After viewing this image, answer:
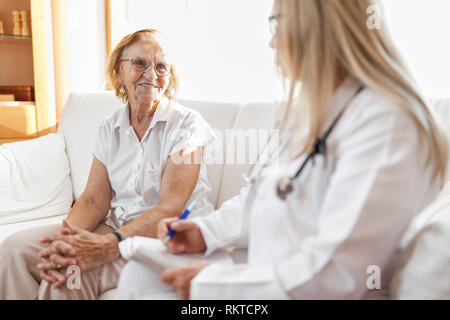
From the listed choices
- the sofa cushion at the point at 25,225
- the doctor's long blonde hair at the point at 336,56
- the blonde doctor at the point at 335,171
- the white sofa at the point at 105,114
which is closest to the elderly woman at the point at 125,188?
the white sofa at the point at 105,114

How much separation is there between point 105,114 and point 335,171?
1595 mm

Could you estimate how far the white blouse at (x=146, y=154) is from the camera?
1.48 meters

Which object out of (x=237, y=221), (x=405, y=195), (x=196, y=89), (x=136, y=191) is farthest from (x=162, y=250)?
(x=196, y=89)

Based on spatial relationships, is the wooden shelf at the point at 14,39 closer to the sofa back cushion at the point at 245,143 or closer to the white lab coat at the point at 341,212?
the sofa back cushion at the point at 245,143

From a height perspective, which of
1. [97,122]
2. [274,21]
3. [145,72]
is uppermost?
[274,21]

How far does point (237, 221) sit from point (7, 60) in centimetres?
243

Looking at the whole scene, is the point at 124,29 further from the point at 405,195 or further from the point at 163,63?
the point at 405,195

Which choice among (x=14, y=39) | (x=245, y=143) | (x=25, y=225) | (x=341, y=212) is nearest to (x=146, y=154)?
(x=245, y=143)

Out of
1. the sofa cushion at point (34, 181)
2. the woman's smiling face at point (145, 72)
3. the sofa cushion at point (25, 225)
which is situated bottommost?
the sofa cushion at point (25, 225)

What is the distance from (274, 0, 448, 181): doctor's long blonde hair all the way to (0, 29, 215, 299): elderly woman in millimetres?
716

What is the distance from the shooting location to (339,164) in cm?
71

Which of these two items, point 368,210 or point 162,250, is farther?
point 162,250

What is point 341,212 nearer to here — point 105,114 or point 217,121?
point 217,121

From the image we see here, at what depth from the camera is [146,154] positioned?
1.51 metres
